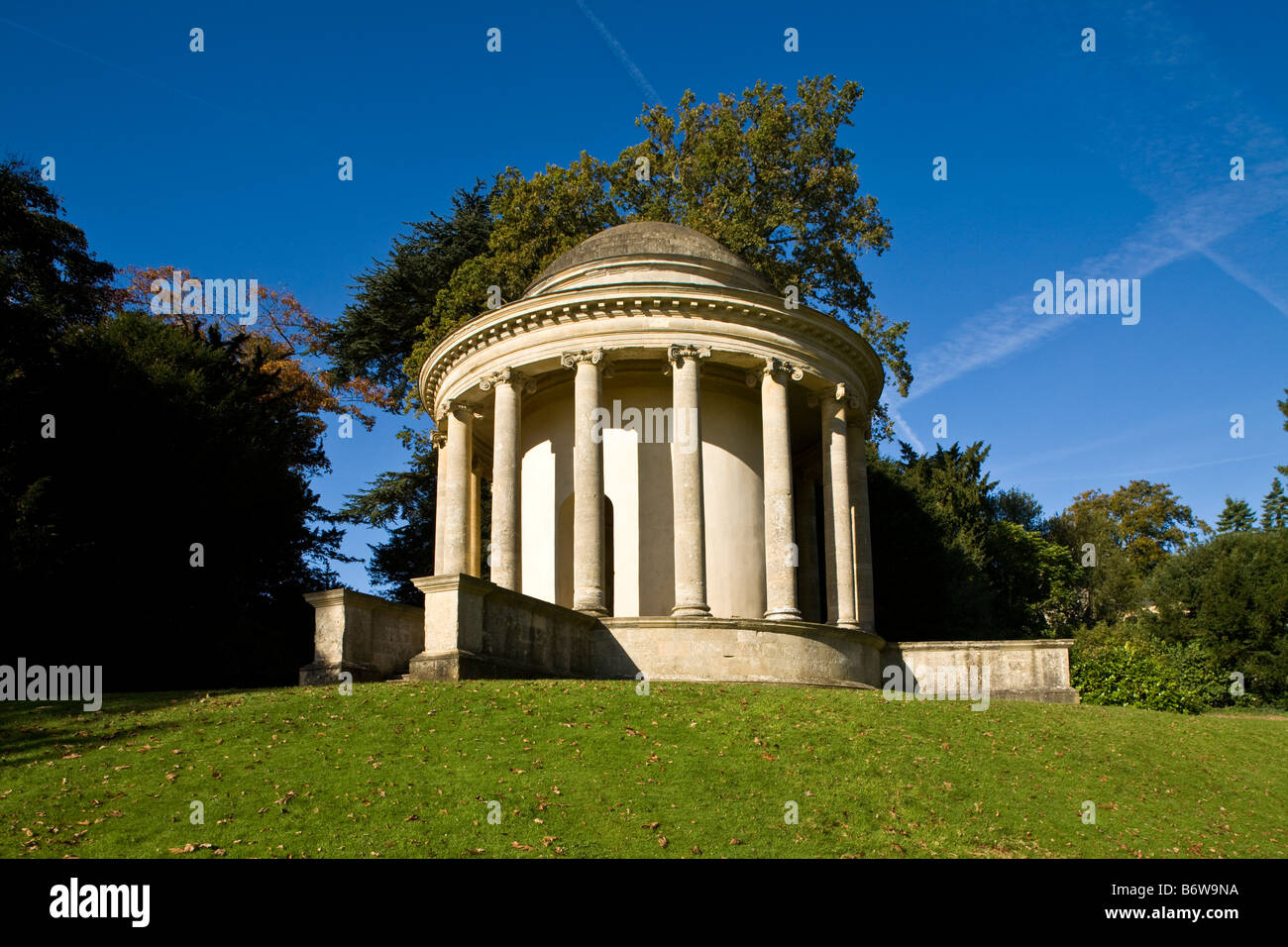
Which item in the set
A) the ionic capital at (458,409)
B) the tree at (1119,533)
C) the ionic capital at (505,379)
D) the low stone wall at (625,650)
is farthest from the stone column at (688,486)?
the tree at (1119,533)

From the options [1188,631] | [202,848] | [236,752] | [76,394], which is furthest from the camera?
[1188,631]

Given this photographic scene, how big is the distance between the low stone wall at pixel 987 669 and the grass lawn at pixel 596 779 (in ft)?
17.3

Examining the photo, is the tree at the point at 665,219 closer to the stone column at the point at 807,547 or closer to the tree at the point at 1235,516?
the stone column at the point at 807,547

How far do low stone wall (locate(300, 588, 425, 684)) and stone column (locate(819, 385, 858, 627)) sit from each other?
1046 centimetres

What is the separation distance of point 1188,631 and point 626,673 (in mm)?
27812

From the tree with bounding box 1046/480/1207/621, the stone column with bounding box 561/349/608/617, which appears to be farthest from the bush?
the tree with bounding box 1046/480/1207/621

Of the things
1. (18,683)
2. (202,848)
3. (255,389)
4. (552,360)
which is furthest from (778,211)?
(202,848)

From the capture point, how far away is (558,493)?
1046 inches

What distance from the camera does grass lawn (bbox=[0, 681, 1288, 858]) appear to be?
10664mm

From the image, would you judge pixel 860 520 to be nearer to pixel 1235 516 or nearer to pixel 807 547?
pixel 807 547

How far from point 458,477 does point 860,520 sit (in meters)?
9.99

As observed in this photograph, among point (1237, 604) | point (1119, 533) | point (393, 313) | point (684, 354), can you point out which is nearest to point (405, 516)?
point (393, 313)

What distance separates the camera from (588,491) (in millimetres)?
23500
